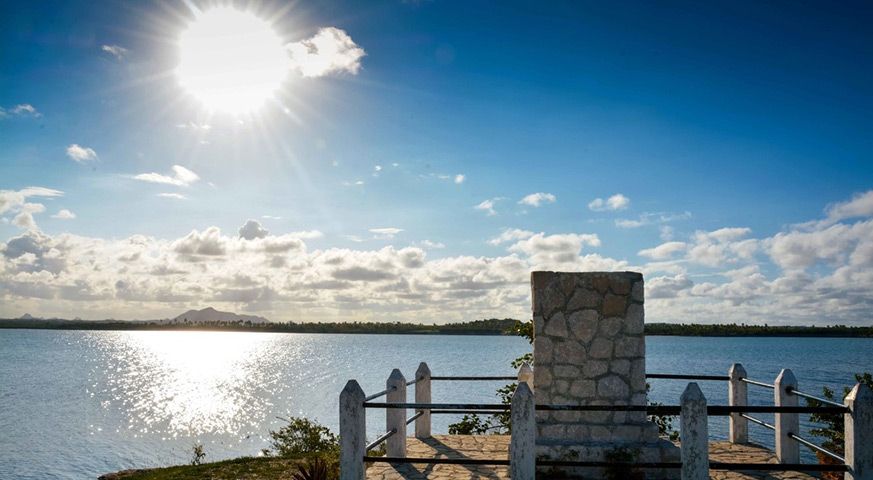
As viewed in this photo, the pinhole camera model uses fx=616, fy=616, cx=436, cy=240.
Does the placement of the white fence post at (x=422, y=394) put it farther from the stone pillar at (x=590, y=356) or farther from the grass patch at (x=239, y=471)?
the grass patch at (x=239, y=471)

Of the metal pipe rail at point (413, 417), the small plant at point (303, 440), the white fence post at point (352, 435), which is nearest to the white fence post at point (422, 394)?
the metal pipe rail at point (413, 417)

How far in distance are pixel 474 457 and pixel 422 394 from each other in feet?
6.47

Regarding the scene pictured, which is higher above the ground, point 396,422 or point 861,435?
point 861,435

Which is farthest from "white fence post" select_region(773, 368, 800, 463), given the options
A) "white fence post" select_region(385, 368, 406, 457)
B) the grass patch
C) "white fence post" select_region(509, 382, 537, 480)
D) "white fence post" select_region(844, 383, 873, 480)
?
the grass patch

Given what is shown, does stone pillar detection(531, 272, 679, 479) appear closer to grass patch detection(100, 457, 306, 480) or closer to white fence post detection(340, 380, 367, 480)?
white fence post detection(340, 380, 367, 480)

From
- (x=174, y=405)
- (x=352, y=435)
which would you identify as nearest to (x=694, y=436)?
(x=352, y=435)

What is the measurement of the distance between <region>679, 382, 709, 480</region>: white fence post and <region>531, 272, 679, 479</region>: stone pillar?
1630 mm

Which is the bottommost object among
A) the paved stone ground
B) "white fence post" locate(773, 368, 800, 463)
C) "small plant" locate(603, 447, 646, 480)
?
the paved stone ground

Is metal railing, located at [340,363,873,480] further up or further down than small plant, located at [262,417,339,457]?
further up

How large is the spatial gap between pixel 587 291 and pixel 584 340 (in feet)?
2.67

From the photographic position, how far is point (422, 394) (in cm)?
1244

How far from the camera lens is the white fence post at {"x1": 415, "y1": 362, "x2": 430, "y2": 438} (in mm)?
12398

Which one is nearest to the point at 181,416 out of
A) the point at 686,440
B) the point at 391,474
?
the point at 391,474

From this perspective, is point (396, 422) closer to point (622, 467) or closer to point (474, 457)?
point (474, 457)
